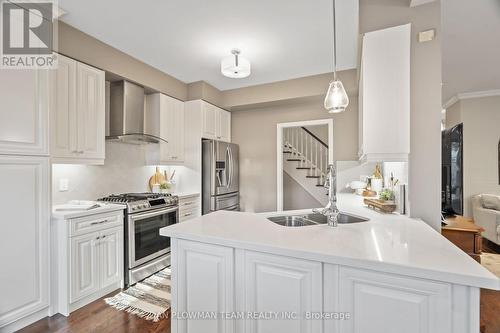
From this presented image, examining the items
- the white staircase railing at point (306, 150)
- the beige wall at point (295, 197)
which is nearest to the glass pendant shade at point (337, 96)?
the white staircase railing at point (306, 150)

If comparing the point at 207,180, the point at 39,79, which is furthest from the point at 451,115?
the point at 39,79

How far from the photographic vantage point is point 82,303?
86.9 inches

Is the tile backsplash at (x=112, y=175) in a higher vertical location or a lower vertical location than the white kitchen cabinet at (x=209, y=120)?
lower

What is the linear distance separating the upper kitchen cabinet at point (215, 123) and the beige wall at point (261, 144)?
0.19 metres

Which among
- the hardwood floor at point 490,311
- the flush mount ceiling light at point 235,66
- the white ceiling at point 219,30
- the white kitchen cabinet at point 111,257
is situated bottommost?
the hardwood floor at point 490,311

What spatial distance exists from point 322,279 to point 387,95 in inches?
54.4

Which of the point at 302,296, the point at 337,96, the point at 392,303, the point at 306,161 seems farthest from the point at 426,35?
the point at 306,161

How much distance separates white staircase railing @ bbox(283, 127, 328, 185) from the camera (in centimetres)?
572

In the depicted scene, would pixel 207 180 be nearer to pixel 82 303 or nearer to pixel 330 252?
pixel 82 303

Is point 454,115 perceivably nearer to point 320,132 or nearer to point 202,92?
point 320,132

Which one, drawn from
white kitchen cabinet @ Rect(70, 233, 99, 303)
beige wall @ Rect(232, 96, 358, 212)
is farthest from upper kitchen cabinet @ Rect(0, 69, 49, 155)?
beige wall @ Rect(232, 96, 358, 212)

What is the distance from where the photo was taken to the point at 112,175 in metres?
3.13

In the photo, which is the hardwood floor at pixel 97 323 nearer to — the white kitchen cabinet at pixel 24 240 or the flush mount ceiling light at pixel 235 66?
the white kitchen cabinet at pixel 24 240

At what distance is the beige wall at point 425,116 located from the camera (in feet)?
5.67
